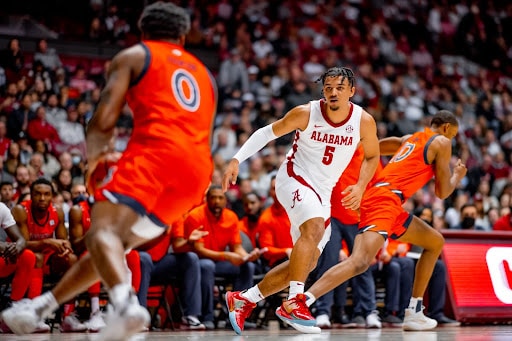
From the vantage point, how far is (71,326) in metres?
7.89

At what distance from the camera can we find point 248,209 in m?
9.81

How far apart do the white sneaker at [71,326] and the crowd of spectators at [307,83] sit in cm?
199

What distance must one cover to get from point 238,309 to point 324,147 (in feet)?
4.87

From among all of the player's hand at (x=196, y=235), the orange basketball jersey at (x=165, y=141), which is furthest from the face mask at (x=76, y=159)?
the orange basketball jersey at (x=165, y=141)

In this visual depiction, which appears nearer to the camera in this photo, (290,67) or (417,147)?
(417,147)

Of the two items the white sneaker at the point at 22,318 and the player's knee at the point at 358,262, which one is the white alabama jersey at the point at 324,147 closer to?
the player's knee at the point at 358,262

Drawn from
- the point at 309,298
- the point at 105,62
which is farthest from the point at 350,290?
the point at 105,62

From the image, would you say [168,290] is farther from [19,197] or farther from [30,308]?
[30,308]

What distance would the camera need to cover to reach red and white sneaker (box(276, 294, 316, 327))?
6246 millimetres

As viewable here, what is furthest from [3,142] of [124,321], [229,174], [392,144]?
[124,321]

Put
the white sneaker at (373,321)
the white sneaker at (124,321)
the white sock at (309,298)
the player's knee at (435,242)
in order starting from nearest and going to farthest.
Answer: the white sneaker at (124,321)
the white sock at (309,298)
the player's knee at (435,242)
the white sneaker at (373,321)

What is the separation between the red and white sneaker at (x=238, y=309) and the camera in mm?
6500

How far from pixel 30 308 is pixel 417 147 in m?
4.39

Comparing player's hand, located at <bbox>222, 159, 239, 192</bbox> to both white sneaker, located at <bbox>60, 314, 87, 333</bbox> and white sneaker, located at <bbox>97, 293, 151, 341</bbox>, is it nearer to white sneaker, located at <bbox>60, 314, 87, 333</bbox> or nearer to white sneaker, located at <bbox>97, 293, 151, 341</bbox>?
white sneaker, located at <bbox>97, 293, 151, 341</bbox>
